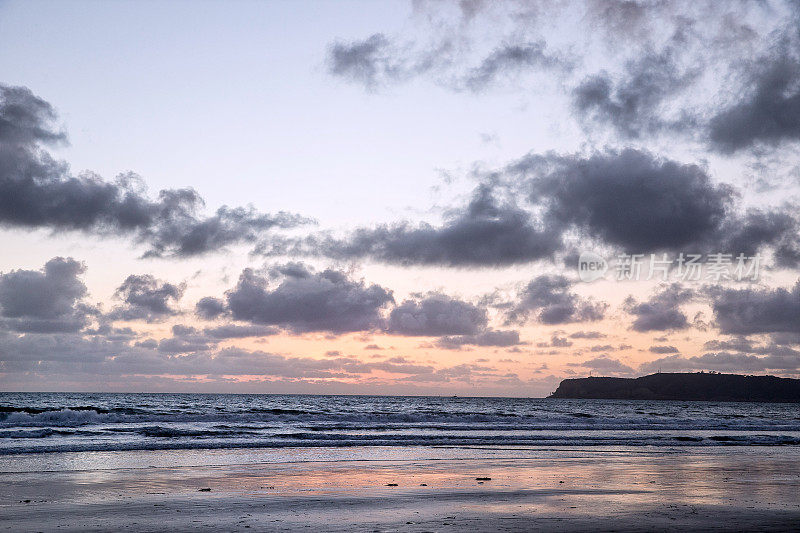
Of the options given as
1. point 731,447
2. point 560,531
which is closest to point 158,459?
point 560,531

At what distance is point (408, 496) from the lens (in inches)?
588

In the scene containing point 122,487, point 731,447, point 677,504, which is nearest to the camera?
point 677,504

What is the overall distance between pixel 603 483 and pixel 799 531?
23.7ft

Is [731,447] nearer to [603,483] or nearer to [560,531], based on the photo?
[603,483]

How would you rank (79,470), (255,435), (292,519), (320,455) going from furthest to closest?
1. (255,435)
2. (320,455)
3. (79,470)
4. (292,519)

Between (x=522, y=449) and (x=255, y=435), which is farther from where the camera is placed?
(x=255, y=435)

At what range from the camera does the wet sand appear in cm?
1146

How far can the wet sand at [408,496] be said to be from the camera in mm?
11461

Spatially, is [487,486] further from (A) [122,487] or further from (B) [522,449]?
(B) [522,449]

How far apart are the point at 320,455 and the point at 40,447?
12.6 metres

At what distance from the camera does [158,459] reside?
2430cm

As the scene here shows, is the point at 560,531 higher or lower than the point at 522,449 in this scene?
higher

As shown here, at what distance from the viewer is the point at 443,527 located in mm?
10953

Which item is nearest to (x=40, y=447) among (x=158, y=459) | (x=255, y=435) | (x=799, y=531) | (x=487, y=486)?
(x=158, y=459)
